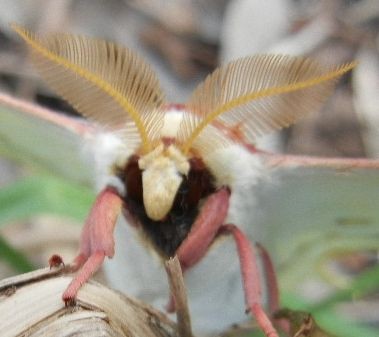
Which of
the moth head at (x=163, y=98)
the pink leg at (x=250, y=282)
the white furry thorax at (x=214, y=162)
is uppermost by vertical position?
the moth head at (x=163, y=98)

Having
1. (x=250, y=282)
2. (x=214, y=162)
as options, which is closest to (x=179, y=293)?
(x=250, y=282)

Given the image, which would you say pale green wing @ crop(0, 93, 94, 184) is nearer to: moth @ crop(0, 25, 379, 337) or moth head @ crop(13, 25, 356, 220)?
moth @ crop(0, 25, 379, 337)

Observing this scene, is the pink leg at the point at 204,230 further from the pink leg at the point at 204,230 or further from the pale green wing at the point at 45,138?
the pale green wing at the point at 45,138

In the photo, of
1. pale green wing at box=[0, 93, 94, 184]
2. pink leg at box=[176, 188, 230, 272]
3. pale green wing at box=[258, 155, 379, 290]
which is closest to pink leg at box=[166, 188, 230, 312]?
pink leg at box=[176, 188, 230, 272]

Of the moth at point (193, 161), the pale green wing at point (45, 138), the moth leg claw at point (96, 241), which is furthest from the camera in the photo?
the pale green wing at point (45, 138)

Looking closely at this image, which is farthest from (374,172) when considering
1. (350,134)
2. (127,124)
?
(350,134)

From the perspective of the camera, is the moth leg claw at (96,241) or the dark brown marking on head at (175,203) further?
the dark brown marking on head at (175,203)

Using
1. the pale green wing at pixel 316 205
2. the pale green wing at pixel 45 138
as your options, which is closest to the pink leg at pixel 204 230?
the pale green wing at pixel 316 205
